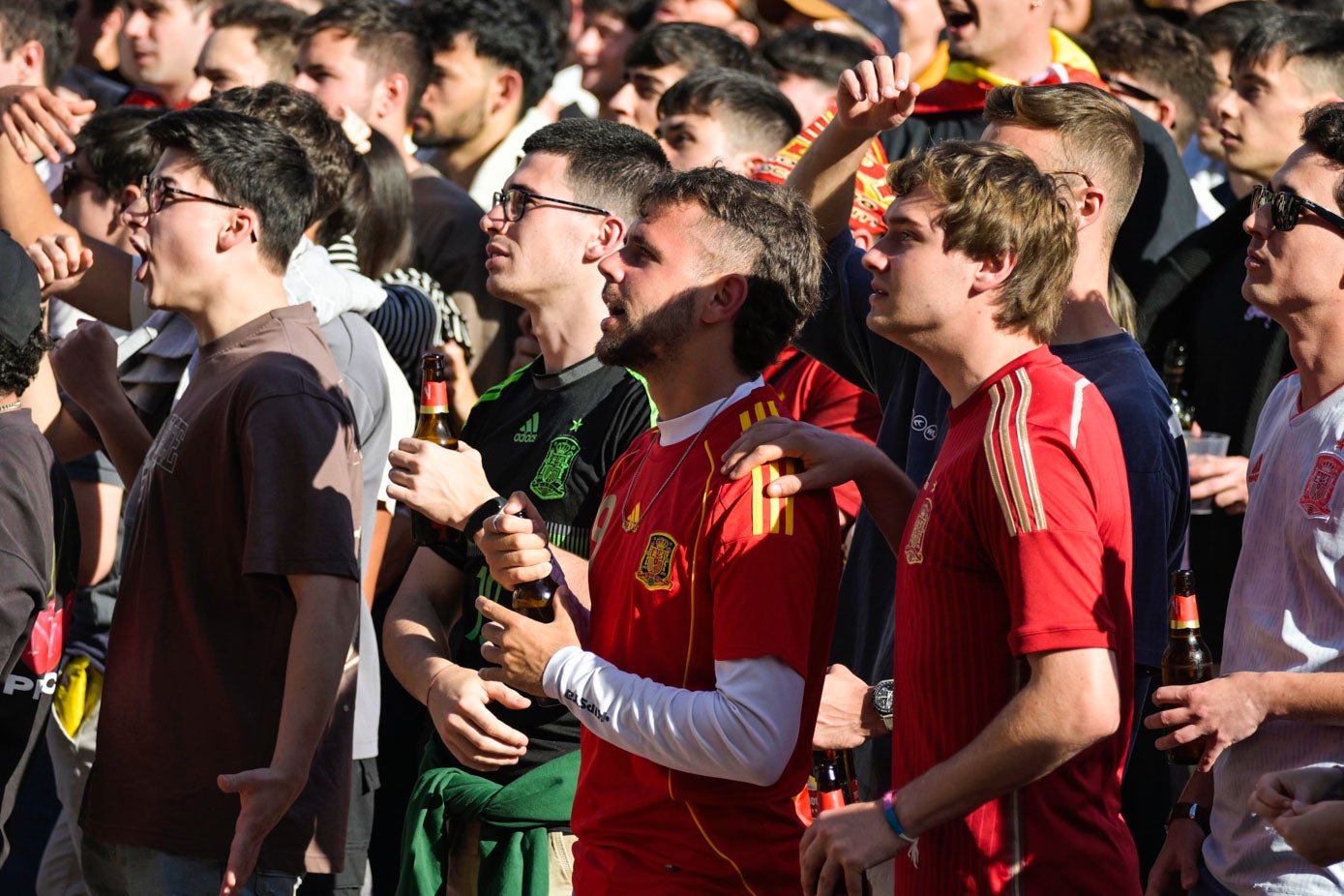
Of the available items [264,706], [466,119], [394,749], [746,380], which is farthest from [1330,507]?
[466,119]

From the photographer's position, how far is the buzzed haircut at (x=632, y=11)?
9.78m

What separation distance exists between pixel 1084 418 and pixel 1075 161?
1.25 m

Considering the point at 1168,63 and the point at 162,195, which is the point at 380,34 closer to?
the point at 162,195

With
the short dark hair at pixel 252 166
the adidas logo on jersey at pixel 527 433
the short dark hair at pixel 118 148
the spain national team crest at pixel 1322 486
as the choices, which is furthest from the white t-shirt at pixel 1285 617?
the short dark hair at pixel 118 148

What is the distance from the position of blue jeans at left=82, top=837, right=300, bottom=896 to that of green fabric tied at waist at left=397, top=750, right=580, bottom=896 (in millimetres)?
347

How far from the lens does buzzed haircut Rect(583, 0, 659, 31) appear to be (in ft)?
32.1

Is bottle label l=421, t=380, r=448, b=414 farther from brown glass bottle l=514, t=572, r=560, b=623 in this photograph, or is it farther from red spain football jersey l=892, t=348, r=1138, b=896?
red spain football jersey l=892, t=348, r=1138, b=896

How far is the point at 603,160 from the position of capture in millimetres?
4719

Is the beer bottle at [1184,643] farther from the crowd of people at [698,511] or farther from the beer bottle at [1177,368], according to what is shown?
the beer bottle at [1177,368]

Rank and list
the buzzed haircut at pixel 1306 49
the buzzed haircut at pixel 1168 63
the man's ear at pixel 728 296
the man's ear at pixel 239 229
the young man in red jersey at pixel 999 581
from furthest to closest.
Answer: the buzzed haircut at pixel 1168 63
the buzzed haircut at pixel 1306 49
the man's ear at pixel 239 229
the man's ear at pixel 728 296
the young man in red jersey at pixel 999 581

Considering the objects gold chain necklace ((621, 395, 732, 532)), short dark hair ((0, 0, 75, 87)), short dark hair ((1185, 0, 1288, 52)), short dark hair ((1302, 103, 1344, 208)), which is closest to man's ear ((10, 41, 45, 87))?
short dark hair ((0, 0, 75, 87))

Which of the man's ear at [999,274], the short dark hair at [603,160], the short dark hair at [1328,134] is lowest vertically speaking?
the short dark hair at [603,160]

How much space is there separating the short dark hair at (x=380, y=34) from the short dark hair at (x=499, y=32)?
640 millimetres

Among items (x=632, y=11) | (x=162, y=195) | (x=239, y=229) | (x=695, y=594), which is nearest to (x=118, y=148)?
(x=162, y=195)
